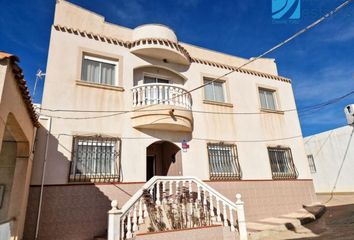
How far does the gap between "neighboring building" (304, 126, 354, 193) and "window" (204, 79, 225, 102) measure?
13.3 m

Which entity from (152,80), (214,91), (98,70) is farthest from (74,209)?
(214,91)

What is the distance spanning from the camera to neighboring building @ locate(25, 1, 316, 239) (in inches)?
286

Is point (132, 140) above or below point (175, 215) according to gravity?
above

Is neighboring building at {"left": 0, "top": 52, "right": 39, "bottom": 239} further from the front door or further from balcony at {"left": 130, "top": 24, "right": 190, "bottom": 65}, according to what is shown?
balcony at {"left": 130, "top": 24, "right": 190, "bottom": 65}

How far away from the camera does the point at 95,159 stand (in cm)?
784

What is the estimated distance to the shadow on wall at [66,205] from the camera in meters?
6.57

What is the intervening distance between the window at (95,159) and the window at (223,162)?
4058mm

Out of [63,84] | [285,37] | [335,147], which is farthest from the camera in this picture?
[335,147]

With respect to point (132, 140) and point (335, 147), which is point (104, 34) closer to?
point (132, 140)

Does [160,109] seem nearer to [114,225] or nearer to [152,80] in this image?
[152,80]

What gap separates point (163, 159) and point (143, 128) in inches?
88.2

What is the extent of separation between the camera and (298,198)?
1153cm

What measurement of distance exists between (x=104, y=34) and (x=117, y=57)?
1182 mm

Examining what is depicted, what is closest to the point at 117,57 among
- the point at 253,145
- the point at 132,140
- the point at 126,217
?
the point at 132,140
